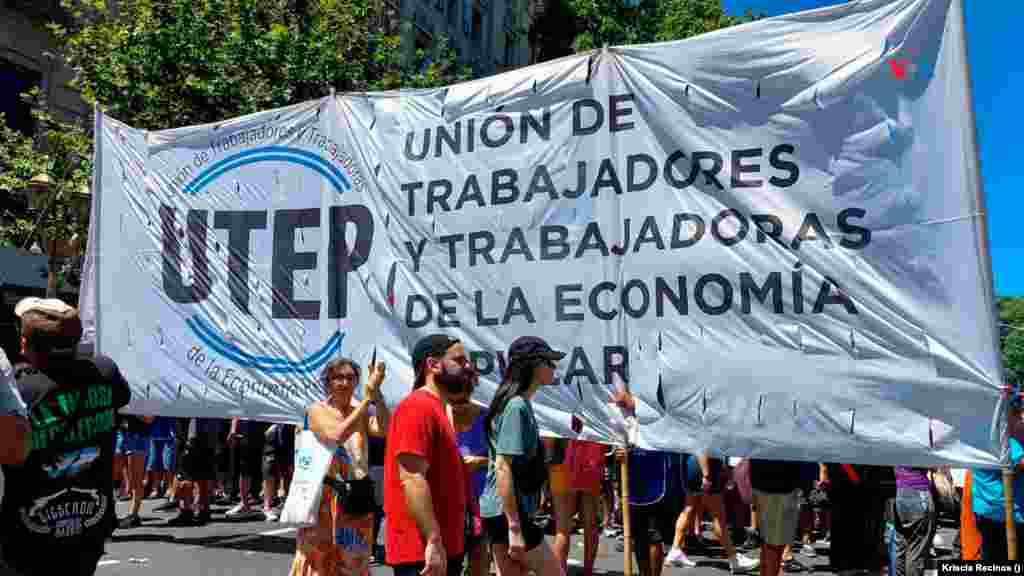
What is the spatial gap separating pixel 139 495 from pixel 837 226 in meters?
8.01

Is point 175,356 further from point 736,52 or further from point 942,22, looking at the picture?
point 942,22

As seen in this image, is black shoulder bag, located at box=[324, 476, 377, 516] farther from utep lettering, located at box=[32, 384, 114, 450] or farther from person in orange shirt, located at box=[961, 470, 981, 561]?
person in orange shirt, located at box=[961, 470, 981, 561]

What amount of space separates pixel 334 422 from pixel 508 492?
1329 millimetres

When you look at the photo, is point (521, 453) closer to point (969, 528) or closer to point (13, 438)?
point (13, 438)

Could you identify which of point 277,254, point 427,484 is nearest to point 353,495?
point 427,484

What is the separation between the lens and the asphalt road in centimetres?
774

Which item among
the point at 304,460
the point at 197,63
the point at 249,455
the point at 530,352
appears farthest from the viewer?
the point at 197,63

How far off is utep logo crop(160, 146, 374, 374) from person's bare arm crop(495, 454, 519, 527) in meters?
2.48

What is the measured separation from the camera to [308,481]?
5.39 m

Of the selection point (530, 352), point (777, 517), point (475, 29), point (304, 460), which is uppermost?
point (475, 29)

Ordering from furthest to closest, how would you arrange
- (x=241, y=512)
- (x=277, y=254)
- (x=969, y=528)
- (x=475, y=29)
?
(x=475, y=29) < (x=241, y=512) < (x=969, y=528) < (x=277, y=254)

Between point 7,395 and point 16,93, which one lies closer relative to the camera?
point 7,395

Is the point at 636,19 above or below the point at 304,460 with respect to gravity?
above

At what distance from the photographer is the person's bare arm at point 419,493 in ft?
12.4
